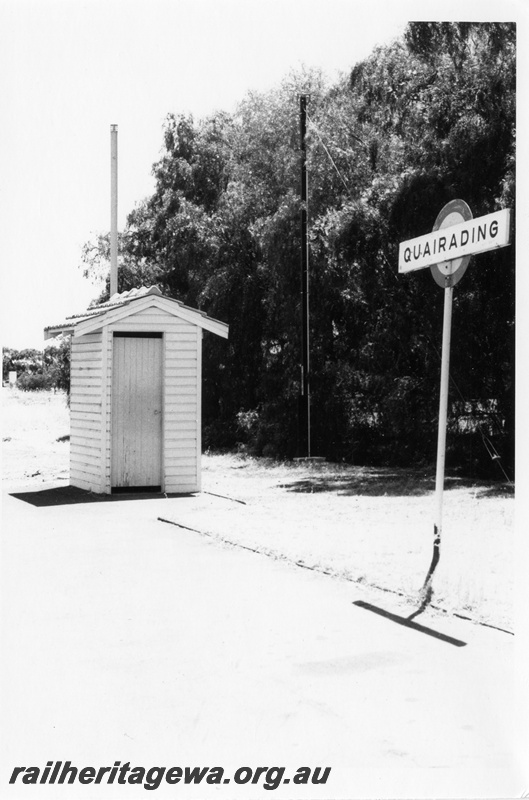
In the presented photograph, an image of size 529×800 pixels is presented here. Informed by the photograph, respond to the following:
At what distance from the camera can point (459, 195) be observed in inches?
610

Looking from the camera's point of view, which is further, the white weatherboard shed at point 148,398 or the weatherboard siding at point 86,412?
A: the weatherboard siding at point 86,412

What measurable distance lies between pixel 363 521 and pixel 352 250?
26.4 feet

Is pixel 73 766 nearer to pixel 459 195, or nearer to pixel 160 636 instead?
pixel 160 636

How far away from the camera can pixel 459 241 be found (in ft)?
21.6

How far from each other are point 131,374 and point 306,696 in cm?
913

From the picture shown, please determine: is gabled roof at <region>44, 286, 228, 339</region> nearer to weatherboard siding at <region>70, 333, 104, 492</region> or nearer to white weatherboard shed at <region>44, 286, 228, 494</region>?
white weatherboard shed at <region>44, 286, 228, 494</region>

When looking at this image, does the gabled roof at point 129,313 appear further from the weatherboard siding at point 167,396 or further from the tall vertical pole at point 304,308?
the tall vertical pole at point 304,308

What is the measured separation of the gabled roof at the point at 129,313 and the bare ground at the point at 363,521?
1268 millimetres

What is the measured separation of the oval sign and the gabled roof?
6.62 m

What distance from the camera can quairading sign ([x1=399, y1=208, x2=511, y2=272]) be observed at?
6070 mm

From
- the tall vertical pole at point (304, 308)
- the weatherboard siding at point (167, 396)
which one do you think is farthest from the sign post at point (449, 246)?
Answer: the tall vertical pole at point (304, 308)

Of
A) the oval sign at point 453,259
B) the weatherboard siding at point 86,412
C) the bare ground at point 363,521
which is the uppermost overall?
the oval sign at point 453,259

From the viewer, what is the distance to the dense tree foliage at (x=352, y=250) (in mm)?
15203

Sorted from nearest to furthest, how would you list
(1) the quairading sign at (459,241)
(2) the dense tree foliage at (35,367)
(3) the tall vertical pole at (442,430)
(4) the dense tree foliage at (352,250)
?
(1) the quairading sign at (459,241) → (3) the tall vertical pole at (442,430) → (2) the dense tree foliage at (35,367) → (4) the dense tree foliage at (352,250)
